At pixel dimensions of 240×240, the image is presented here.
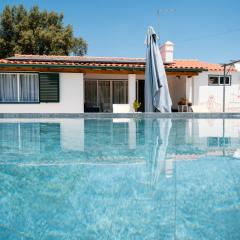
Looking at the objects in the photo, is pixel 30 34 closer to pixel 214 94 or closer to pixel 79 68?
pixel 79 68

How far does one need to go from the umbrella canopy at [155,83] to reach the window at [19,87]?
642 centimetres

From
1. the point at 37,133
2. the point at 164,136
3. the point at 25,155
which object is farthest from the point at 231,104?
the point at 25,155

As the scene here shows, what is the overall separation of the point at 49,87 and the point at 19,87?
5.44 ft

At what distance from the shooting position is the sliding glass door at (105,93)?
22.4 meters

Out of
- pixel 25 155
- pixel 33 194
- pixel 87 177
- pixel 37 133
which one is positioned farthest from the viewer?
pixel 37 133

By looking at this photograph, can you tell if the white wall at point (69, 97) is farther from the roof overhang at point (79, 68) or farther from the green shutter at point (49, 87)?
the roof overhang at point (79, 68)

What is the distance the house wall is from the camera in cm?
2125

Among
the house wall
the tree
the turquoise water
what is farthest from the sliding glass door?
the tree

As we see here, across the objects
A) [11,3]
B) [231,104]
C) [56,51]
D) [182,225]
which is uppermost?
[11,3]

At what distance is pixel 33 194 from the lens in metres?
4.64

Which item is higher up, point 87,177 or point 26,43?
point 26,43

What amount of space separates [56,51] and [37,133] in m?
26.3

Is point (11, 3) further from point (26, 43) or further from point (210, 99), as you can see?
point (210, 99)

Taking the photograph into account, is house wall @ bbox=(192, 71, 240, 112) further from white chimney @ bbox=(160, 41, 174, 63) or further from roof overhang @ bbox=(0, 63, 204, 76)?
white chimney @ bbox=(160, 41, 174, 63)
